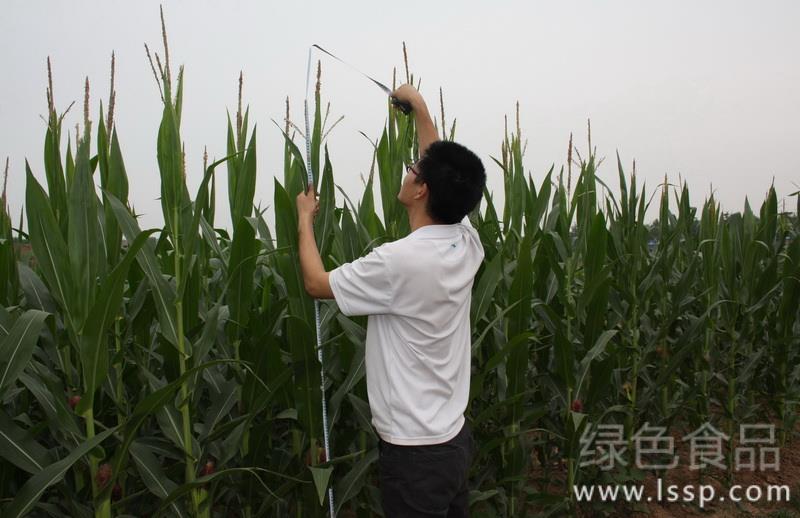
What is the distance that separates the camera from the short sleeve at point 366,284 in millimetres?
1904

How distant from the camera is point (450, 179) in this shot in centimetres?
197

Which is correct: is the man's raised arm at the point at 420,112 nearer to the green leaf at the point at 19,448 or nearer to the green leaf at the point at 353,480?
the green leaf at the point at 353,480

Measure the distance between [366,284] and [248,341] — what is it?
624mm

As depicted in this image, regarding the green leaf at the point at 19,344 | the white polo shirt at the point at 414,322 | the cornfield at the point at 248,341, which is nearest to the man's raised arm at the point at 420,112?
the cornfield at the point at 248,341

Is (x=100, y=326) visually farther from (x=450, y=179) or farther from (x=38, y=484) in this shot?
(x=450, y=179)

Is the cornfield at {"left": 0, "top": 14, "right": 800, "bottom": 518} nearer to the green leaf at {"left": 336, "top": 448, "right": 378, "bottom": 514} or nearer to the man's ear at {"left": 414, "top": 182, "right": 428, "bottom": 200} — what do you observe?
the green leaf at {"left": 336, "top": 448, "right": 378, "bottom": 514}

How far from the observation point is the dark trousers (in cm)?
198

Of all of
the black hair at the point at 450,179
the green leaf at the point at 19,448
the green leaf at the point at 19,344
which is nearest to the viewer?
the green leaf at the point at 19,344

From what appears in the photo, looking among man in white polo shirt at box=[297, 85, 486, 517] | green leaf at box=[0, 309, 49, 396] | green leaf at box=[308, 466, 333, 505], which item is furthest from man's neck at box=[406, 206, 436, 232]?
green leaf at box=[0, 309, 49, 396]

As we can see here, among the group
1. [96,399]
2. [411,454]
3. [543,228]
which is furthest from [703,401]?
[96,399]

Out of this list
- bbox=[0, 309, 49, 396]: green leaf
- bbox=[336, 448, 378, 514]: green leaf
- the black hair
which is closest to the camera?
bbox=[0, 309, 49, 396]: green leaf

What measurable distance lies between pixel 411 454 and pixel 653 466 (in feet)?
7.30

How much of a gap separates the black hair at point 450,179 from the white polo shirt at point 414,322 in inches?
2.5

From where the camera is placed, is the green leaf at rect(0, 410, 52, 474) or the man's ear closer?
the green leaf at rect(0, 410, 52, 474)
